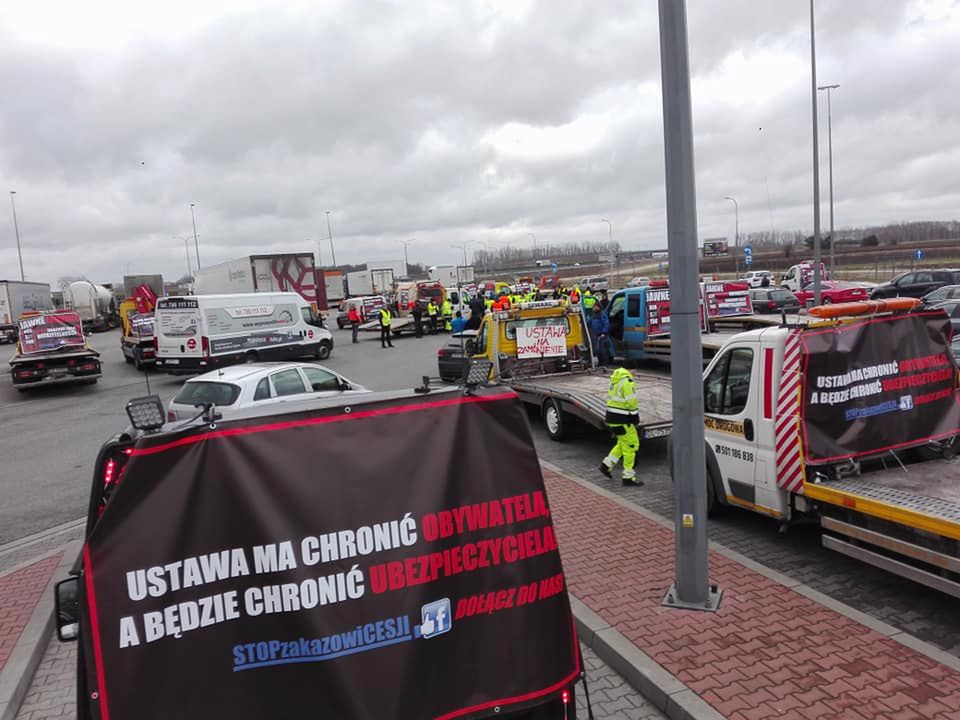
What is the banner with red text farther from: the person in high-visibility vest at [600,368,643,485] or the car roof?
the person in high-visibility vest at [600,368,643,485]

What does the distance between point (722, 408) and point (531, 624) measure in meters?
4.60

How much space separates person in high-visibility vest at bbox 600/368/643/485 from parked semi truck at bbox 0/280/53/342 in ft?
144

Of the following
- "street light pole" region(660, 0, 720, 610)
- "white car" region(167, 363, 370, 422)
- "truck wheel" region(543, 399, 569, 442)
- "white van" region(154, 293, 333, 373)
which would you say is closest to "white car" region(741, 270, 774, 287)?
"white van" region(154, 293, 333, 373)

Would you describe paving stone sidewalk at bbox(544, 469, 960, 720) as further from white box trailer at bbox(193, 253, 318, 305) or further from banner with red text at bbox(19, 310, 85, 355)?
white box trailer at bbox(193, 253, 318, 305)

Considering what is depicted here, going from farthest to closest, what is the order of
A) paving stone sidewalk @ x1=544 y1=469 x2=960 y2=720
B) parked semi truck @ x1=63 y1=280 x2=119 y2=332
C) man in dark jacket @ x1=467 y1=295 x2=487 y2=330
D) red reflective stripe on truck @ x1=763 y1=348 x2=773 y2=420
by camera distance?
1. parked semi truck @ x1=63 y1=280 x2=119 y2=332
2. man in dark jacket @ x1=467 y1=295 x2=487 y2=330
3. red reflective stripe on truck @ x1=763 y1=348 x2=773 y2=420
4. paving stone sidewalk @ x1=544 y1=469 x2=960 y2=720

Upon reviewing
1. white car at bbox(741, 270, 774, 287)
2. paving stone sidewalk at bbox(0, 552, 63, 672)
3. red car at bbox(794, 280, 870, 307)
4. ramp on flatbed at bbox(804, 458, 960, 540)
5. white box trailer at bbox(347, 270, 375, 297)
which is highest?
white box trailer at bbox(347, 270, 375, 297)

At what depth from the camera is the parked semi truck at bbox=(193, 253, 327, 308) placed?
98.9 ft

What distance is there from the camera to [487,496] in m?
2.75

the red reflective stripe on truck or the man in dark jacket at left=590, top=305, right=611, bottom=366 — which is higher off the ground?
the red reflective stripe on truck

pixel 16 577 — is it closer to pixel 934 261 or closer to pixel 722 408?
pixel 722 408

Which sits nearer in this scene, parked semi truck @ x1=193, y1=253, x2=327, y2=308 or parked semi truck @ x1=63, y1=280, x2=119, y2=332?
parked semi truck @ x1=193, y1=253, x2=327, y2=308

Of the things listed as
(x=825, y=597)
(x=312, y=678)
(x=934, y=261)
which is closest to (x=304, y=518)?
(x=312, y=678)

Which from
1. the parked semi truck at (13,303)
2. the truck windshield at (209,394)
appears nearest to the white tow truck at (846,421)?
the truck windshield at (209,394)

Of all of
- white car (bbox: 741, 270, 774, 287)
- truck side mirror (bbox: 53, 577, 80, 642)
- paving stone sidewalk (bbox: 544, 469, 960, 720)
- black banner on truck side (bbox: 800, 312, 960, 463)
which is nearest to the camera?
truck side mirror (bbox: 53, 577, 80, 642)
